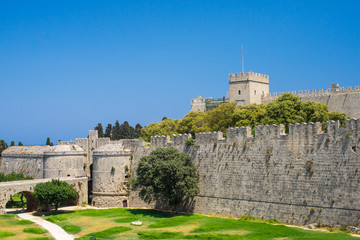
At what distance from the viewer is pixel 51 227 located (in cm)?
3216

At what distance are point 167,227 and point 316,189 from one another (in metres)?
10.0

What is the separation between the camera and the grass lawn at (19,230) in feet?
93.7

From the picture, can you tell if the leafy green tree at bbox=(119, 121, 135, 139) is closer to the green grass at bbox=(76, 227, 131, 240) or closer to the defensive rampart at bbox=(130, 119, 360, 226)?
the defensive rampart at bbox=(130, 119, 360, 226)

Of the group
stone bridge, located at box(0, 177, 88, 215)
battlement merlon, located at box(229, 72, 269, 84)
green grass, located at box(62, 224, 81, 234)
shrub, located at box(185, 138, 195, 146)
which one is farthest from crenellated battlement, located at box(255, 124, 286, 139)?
battlement merlon, located at box(229, 72, 269, 84)

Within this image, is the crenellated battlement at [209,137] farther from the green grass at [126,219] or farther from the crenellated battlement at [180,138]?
the green grass at [126,219]

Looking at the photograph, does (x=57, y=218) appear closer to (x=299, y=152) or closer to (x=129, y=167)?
(x=129, y=167)

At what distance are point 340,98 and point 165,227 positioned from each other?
1573 inches

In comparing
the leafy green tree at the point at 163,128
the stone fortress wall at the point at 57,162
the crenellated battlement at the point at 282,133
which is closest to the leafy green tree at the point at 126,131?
the leafy green tree at the point at 163,128

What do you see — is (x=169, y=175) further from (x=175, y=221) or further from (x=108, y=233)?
(x=108, y=233)

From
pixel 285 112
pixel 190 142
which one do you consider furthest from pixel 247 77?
pixel 190 142

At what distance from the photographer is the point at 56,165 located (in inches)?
1859

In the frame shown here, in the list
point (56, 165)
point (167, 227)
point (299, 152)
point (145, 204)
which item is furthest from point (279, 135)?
point (56, 165)

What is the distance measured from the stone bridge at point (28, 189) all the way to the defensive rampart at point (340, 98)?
35.7 metres

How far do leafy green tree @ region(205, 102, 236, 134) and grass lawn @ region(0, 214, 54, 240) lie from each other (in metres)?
27.1
